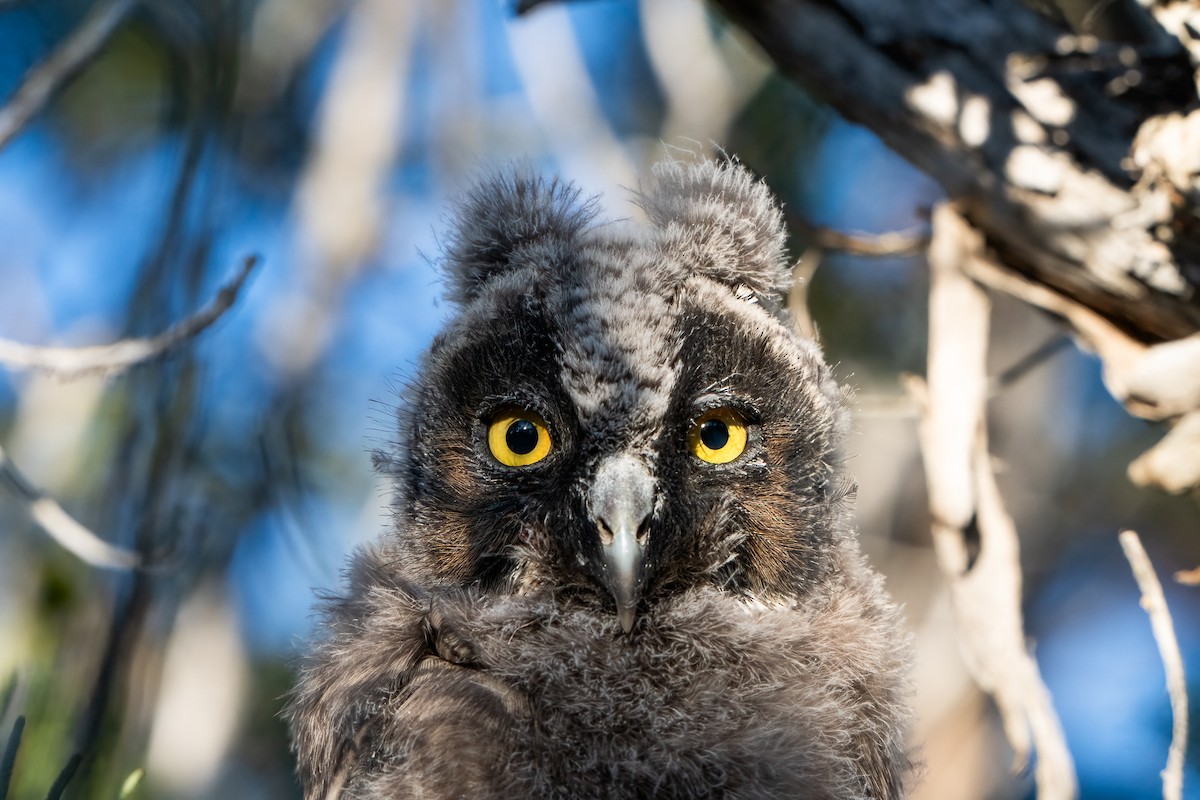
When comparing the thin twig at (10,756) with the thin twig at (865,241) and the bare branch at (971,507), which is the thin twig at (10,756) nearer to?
the bare branch at (971,507)

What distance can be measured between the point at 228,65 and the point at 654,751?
5190 millimetres

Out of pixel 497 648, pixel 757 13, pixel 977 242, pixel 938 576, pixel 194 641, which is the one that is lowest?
pixel 938 576

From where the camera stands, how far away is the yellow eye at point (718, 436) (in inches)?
76.5

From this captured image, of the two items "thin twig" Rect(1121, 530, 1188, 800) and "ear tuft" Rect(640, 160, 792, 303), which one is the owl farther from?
"thin twig" Rect(1121, 530, 1188, 800)

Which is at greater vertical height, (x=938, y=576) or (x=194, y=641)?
(x=194, y=641)

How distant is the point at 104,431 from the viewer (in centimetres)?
441

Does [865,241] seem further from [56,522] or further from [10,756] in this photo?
[10,756]

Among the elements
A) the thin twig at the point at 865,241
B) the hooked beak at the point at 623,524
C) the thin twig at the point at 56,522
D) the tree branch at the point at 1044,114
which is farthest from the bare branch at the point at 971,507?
the thin twig at the point at 56,522

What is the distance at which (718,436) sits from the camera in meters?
1.97

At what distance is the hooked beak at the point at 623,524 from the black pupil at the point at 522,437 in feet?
0.59

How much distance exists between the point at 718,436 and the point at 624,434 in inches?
9.1

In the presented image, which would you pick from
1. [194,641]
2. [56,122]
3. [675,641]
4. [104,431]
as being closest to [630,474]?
[675,641]

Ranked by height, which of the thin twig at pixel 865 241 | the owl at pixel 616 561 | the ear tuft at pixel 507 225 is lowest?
the thin twig at pixel 865 241

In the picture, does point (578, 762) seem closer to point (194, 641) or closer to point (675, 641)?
point (675, 641)
